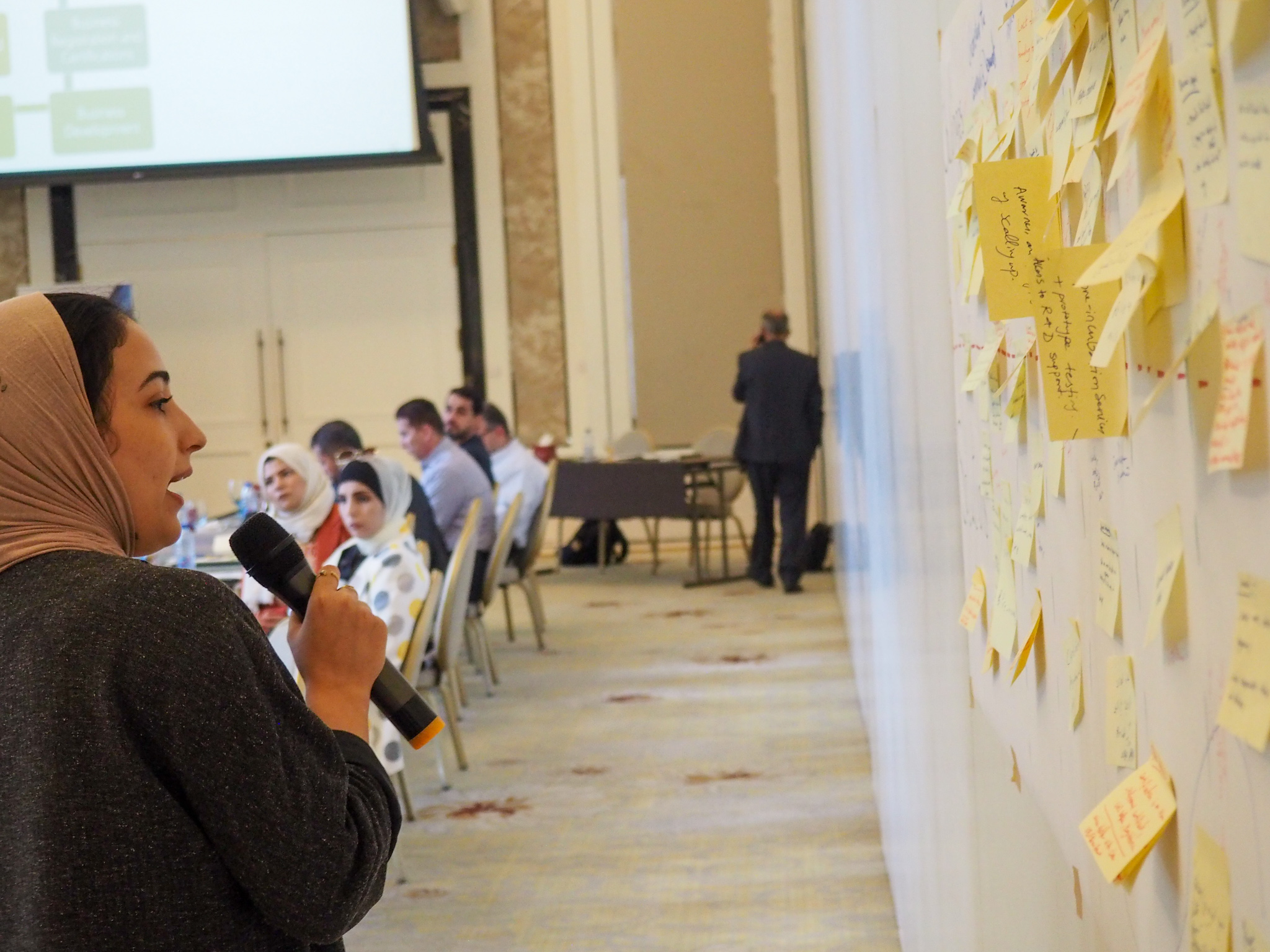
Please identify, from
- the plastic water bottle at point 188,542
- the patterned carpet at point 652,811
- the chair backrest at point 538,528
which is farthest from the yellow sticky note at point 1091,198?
the chair backrest at point 538,528

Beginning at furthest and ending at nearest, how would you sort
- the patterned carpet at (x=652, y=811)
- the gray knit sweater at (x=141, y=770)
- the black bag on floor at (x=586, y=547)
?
1. the black bag on floor at (x=586, y=547)
2. the patterned carpet at (x=652, y=811)
3. the gray knit sweater at (x=141, y=770)

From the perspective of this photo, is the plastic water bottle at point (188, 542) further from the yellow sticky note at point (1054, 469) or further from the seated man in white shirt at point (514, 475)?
the yellow sticky note at point (1054, 469)

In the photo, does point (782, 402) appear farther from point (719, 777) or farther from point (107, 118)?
point (107, 118)

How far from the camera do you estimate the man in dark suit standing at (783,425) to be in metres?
7.95

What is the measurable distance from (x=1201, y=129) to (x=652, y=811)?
11.7 ft

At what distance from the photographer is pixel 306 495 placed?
4.23m

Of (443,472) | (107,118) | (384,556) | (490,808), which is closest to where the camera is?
(384,556)

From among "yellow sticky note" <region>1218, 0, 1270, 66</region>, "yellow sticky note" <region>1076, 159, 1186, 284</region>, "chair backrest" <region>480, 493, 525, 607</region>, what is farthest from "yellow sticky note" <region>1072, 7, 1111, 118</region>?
"chair backrest" <region>480, 493, 525, 607</region>

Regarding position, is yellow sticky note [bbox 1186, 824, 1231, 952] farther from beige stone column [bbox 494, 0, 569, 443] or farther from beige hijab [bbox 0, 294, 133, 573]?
beige stone column [bbox 494, 0, 569, 443]

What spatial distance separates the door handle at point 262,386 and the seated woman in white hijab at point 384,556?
5.97 m

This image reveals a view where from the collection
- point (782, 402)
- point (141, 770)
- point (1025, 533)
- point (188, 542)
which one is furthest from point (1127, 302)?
point (782, 402)

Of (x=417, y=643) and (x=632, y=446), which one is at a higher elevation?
(x=632, y=446)

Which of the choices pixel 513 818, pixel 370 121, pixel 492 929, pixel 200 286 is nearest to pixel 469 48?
pixel 370 121

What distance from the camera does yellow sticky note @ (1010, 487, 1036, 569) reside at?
3.83 feet
